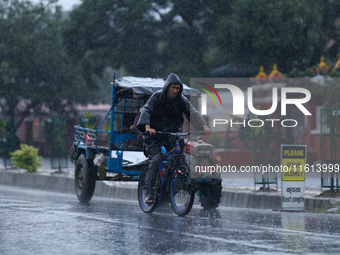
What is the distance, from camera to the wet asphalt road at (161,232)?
575 centimetres

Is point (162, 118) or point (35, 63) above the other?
point (35, 63)

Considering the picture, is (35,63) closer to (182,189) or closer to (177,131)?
(177,131)

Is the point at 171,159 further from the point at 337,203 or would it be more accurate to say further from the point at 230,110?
the point at 230,110

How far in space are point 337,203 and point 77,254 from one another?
569 cm

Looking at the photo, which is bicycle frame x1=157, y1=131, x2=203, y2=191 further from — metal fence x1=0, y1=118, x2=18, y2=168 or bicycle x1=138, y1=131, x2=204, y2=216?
metal fence x1=0, y1=118, x2=18, y2=168

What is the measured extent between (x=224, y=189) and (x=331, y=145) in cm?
280

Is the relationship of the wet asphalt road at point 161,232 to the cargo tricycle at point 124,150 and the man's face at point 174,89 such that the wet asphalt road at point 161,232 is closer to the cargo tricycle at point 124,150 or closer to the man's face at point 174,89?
the cargo tricycle at point 124,150

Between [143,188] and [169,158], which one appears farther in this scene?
[143,188]

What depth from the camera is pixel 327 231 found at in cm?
691

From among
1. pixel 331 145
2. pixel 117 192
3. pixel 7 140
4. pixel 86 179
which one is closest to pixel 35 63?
pixel 7 140

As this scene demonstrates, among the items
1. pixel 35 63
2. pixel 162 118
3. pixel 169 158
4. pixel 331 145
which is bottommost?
pixel 169 158

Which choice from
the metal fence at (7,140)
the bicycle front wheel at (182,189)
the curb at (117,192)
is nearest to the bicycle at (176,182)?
the bicycle front wheel at (182,189)

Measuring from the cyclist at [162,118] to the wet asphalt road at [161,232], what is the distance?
72 centimetres

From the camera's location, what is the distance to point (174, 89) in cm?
827
